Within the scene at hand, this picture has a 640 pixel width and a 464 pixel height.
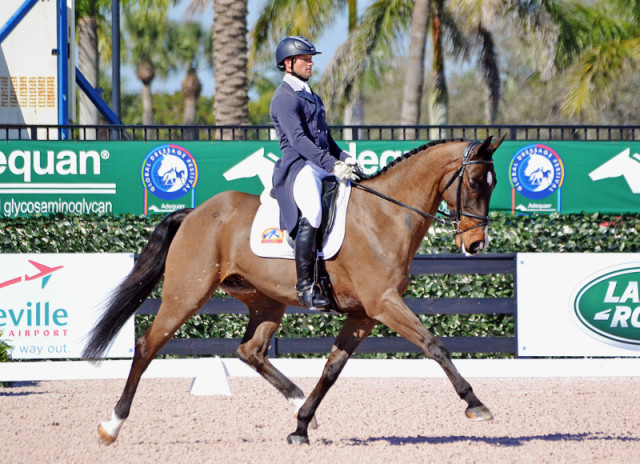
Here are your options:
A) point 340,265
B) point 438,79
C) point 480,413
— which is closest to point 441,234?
point 340,265

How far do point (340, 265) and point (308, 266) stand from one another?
23 cm

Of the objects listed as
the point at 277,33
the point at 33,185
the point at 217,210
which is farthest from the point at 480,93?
the point at 217,210

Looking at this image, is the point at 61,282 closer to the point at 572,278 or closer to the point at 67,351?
the point at 67,351

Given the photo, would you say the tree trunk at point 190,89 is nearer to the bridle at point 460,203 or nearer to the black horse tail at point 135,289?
the black horse tail at point 135,289

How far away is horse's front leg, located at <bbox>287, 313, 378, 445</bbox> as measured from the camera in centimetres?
596

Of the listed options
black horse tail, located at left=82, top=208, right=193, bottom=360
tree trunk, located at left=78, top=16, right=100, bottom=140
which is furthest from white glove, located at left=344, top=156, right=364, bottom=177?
tree trunk, located at left=78, top=16, right=100, bottom=140

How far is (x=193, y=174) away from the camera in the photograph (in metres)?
11.8

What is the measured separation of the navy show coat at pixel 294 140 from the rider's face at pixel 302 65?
14 cm

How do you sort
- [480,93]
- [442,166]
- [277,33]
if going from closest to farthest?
[442,166]
[277,33]
[480,93]

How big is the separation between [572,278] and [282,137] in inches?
172

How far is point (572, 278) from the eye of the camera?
9188 mm

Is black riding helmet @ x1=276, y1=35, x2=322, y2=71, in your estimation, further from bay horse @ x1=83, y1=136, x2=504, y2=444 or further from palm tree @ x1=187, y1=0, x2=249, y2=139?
palm tree @ x1=187, y1=0, x2=249, y2=139

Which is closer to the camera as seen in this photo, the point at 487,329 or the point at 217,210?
the point at 217,210

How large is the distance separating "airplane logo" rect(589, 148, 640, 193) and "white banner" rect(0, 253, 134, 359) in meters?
6.58
